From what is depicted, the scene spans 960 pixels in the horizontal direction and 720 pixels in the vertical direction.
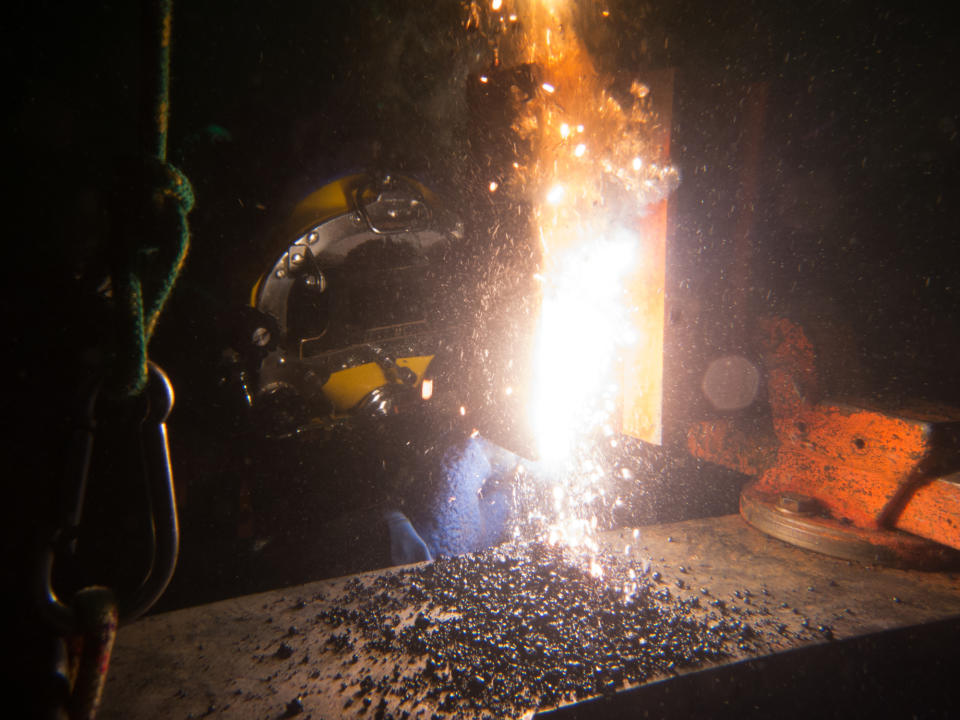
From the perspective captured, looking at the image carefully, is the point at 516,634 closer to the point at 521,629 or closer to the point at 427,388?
the point at 521,629

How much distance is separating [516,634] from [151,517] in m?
1.04

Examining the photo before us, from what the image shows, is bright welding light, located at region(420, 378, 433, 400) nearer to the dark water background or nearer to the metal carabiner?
the dark water background

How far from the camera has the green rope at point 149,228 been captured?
2.32ft

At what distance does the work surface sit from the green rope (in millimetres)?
979

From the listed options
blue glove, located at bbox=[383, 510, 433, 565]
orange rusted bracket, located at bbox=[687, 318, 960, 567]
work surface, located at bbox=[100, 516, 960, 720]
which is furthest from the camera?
blue glove, located at bbox=[383, 510, 433, 565]

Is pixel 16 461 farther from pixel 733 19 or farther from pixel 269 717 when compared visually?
pixel 733 19

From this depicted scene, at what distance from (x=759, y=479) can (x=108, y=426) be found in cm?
243

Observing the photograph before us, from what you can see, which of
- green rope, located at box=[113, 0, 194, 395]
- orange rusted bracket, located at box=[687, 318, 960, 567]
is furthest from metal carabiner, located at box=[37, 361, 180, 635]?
orange rusted bracket, located at box=[687, 318, 960, 567]

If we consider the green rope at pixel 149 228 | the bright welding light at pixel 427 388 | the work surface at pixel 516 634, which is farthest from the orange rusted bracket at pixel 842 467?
the bright welding light at pixel 427 388

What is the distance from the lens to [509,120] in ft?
8.66

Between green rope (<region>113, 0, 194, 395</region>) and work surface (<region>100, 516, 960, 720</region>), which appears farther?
work surface (<region>100, 516, 960, 720</region>)

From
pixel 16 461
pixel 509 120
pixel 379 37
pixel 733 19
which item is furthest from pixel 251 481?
pixel 379 37

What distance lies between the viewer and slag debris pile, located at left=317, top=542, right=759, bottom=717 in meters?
1.10

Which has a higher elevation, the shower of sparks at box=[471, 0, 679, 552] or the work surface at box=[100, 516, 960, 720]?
the shower of sparks at box=[471, 0, 679, 552]
